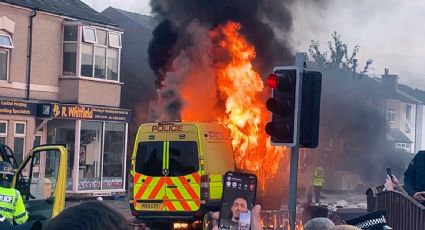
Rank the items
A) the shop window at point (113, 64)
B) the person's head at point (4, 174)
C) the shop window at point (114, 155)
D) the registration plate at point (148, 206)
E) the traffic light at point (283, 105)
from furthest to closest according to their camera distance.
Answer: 1. the shop window at point (114, 155)
2. the shop window at point (113, 64)
3. the registration plate at point (148, 206)
4. the traffic light at point (283, 105)
5. the person's head at point (4, 174)

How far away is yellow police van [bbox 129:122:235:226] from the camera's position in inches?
573

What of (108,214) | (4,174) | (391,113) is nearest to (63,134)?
(4,174)

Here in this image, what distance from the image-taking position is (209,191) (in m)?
14.5

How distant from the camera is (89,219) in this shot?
2.29m

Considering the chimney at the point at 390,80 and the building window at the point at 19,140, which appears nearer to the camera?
the building window at the point at 19,140

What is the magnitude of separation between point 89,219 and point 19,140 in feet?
71.7

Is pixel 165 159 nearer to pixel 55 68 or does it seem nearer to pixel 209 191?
pixel 209 191

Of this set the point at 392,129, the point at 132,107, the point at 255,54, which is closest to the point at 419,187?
the point at 255,54

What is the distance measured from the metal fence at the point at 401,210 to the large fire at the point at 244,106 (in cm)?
767

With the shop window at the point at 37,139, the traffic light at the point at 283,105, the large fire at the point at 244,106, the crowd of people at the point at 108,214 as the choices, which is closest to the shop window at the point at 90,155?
the shop window at the point at 37,139

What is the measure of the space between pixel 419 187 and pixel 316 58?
145ft

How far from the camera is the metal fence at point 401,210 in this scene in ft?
23.7

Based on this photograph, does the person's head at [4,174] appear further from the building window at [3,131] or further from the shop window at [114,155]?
the shop window at [114,155]

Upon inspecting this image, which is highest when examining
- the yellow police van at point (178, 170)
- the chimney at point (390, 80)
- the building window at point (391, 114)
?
the chimney at point (390, 80)
